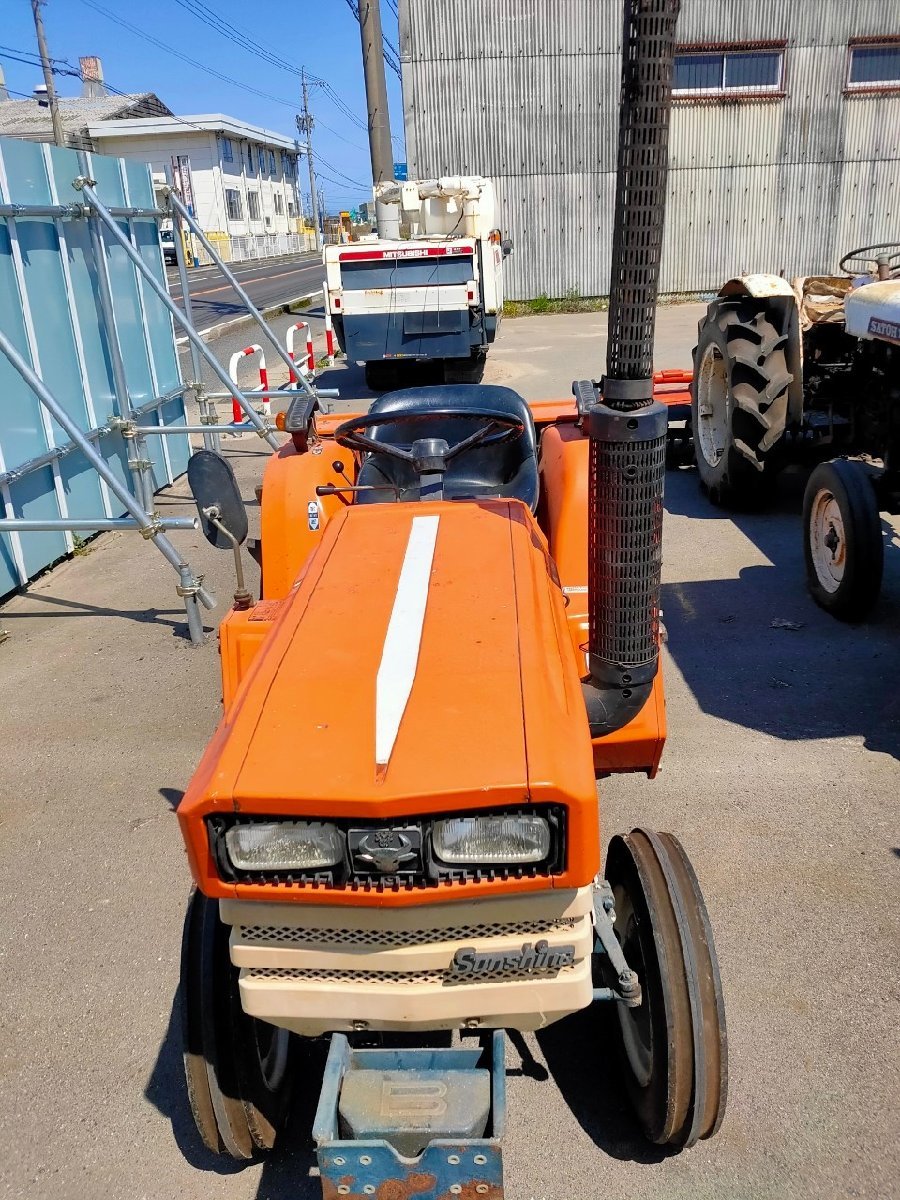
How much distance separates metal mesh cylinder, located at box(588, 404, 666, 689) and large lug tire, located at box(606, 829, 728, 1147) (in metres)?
0.48

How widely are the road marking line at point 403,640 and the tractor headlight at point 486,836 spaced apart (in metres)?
0.17

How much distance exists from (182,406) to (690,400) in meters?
4.97

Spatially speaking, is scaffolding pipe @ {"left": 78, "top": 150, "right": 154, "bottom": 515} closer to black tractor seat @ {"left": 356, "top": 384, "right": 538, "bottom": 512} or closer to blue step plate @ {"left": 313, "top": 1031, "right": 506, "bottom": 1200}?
black tractor seat @ {"left": 356, "top": 384, "right": 538, "bottom": 512}

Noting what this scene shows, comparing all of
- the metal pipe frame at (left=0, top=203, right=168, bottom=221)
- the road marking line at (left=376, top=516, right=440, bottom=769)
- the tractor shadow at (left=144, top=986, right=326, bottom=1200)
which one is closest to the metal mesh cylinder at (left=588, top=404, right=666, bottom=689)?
the road marking line at (left=376, top=516, right=440, bottom=769)

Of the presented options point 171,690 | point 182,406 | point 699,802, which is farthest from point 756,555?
point 182,406

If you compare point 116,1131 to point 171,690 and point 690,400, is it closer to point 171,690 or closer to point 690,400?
point 171,690

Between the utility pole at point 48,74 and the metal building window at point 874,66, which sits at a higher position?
the utility pole at point 48,74

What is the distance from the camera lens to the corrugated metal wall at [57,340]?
6086 mm

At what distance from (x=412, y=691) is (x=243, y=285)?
3019 cm

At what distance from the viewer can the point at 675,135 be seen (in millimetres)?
17578

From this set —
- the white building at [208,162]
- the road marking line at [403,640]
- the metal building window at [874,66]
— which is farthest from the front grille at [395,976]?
the white building at [208,162]

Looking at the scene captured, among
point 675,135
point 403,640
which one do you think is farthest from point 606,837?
point 675,135

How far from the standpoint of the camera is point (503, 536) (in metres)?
2.64

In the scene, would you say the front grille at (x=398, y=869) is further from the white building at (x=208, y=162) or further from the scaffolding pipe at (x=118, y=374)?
the white building at (x=208, y=162)
